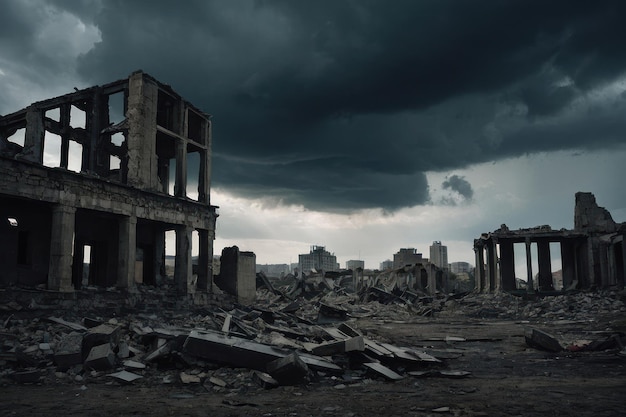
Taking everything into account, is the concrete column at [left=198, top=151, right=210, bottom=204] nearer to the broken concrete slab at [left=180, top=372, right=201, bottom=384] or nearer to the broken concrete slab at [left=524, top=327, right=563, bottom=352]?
the broken concrete slab at [left=524, top=327, right=563, bottom=352]

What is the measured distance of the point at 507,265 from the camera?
102 ft

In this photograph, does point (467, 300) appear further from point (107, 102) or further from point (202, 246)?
point (107, 102)

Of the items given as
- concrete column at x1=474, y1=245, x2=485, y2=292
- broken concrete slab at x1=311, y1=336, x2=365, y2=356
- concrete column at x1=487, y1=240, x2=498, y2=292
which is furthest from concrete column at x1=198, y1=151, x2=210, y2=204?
concrete column at x1=474, y1=245, x2=485, y2=292

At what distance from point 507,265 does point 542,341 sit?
2147 centimetres

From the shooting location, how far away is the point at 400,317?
918 inches

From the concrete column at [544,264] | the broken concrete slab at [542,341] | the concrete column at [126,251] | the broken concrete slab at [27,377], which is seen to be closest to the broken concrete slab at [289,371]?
the broken concrete slab at [27,377]

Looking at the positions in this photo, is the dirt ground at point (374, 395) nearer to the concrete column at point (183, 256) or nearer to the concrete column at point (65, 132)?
the concrete column at point (183, 256)

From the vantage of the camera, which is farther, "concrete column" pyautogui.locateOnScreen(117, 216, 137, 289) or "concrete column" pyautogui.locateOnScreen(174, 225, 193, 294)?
"concrete column" pyautogui.locateOnScreen(174, 225, 193, 294)

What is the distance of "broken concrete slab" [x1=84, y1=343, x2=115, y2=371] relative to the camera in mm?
7996

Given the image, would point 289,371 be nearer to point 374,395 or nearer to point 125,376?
point 374,395

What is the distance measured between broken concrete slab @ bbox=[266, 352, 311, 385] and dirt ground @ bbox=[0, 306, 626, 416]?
196 millimetres

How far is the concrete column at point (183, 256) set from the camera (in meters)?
21.0

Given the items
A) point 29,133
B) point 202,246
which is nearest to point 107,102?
point 29,133

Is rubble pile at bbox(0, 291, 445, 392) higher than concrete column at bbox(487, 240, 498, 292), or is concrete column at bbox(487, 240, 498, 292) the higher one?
concrete column at bbox(487, 240, 498, 292)
